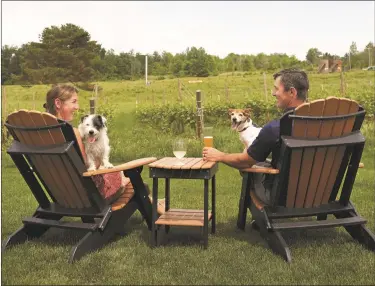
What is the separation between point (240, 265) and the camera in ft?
12.5

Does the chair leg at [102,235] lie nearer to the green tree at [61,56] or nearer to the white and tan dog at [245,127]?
the white and tan dog at [245,127]

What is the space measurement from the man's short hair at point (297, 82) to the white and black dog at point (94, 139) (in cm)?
166

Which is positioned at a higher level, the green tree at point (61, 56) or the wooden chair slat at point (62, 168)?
the wooden chair slat at point (62, 168)

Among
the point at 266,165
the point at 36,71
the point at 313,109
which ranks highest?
the point at 313,109

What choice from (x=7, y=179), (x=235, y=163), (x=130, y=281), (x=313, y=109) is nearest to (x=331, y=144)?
(x=313, y=109)

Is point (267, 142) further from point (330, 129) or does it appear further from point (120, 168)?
point (120, 168)

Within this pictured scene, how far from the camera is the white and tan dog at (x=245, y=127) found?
217 inches

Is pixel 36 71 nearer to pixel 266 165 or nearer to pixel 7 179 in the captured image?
pixel 7 179

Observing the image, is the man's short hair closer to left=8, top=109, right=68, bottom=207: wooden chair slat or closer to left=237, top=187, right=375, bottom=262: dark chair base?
left=237, top=187, right=375, bottom=262: dark chair base

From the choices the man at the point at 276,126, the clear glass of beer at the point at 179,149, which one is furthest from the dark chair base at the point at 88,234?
the man at the point at 276,126

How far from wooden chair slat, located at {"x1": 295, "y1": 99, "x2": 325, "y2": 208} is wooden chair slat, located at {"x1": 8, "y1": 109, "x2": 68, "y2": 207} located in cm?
204

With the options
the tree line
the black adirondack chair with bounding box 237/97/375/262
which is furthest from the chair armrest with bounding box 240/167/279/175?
the tree line

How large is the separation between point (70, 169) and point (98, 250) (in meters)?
0.75

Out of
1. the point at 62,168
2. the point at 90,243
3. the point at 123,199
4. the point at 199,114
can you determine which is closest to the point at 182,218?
the point at 123,199
